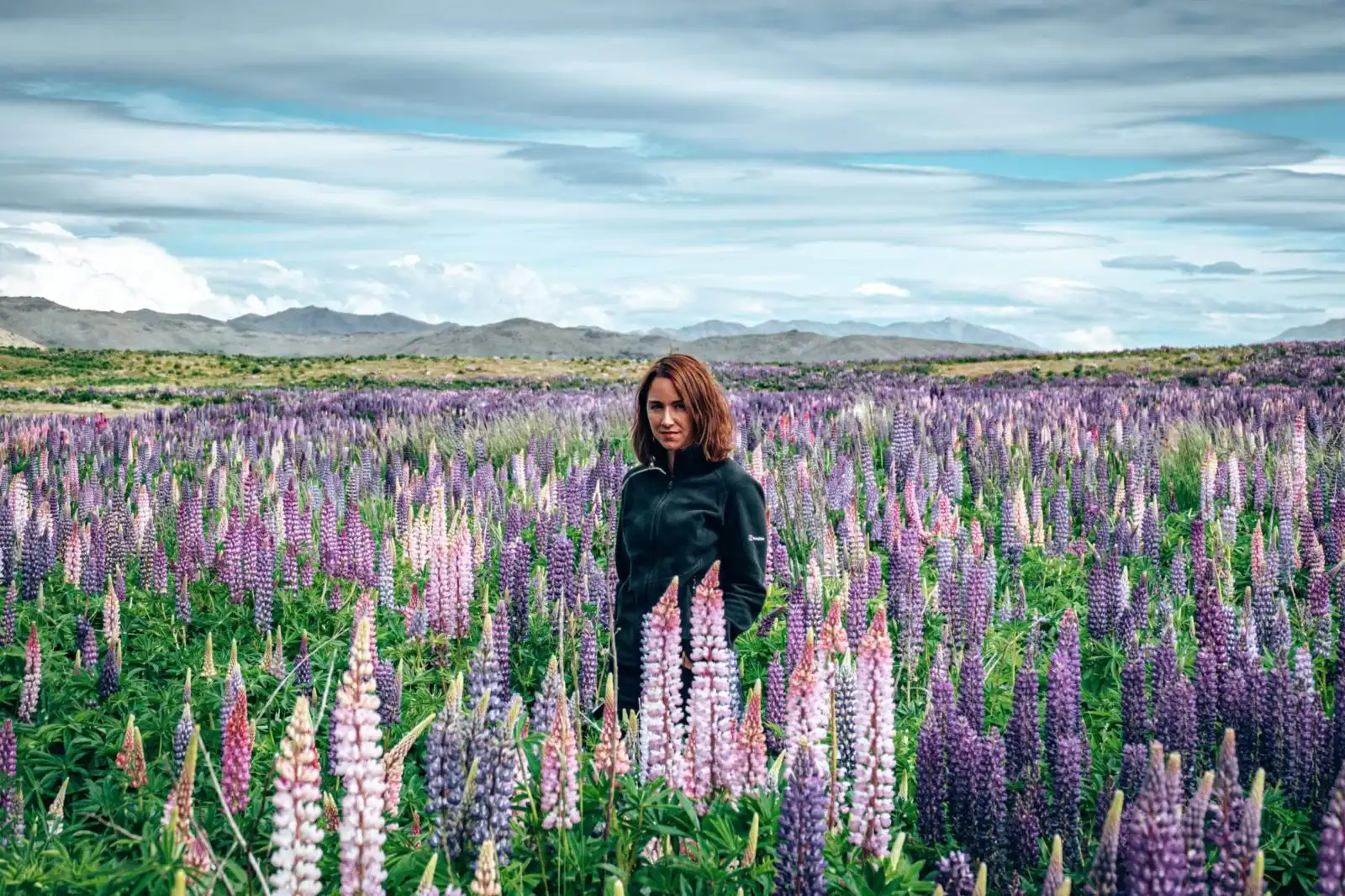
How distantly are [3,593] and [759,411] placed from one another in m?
9.99

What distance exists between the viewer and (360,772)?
217 centimetres

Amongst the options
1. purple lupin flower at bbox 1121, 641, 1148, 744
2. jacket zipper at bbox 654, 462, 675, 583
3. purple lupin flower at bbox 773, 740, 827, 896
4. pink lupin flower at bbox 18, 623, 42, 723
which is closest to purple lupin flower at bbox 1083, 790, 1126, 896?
purple lupin flower at bbox 773, 740, 827, 896

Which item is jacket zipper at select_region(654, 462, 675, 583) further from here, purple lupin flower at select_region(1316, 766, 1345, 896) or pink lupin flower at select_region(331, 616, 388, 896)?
purple lupin flower at select_region(1316, 766, 1345, 896)

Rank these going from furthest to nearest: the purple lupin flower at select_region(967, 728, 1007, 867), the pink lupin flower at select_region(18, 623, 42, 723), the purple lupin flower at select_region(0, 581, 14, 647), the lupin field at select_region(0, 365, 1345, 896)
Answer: the purple lupin flower at select_region(0, 581, 14, 647)
the pink lupin flower at select_region(18, 623, 42, 723)
the purple lupin flower at select_region(967, 728, 1007, 867)
the lupin field at select_region(0, 365, 1345, 896)

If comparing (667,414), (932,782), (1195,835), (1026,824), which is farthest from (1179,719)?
(667,414)

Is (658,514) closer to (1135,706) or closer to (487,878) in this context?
(1135,706)

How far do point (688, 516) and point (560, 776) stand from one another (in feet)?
6.61

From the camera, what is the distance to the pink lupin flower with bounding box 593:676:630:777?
2.53 m

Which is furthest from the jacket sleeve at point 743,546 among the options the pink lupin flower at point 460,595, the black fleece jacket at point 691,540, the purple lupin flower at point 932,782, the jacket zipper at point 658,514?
the pink lupin flower at point 460,595

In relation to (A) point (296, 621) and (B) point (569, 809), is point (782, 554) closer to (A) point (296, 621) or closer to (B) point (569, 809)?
(A) point (296, 621)

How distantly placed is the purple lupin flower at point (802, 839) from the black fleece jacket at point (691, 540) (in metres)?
2.12

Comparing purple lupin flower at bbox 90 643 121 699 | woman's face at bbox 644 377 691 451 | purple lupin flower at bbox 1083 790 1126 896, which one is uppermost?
woman's face at bbox 644 377 691 451

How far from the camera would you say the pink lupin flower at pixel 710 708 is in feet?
9.58

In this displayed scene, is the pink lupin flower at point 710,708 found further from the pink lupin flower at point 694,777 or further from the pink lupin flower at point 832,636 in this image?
the pink lupin flower at point 832,636
